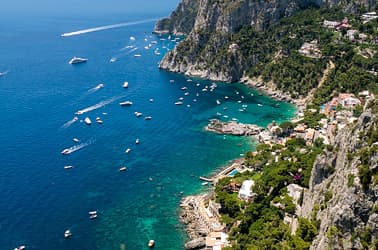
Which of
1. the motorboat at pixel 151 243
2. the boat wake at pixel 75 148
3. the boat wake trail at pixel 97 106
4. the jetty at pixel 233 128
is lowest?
the motorboat at pixel 151 243

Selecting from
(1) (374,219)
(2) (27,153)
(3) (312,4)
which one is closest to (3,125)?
(2) (27,153)

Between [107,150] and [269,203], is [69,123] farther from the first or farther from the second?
[269,203]

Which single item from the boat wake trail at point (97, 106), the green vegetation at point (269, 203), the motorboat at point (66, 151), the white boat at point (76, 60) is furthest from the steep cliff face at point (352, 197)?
the white boat at point (76, 60)

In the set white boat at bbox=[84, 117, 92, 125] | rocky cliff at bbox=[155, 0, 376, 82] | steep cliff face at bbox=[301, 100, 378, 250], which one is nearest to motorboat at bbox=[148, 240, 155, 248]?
steep cliff face at bbox=[301, 100, 378, 250]

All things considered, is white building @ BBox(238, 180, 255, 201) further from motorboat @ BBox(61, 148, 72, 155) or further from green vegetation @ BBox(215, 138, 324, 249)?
motorboat @ BBox(61, 148, 72, 155)

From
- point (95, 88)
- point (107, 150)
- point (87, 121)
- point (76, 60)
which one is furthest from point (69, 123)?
point (76, 60)

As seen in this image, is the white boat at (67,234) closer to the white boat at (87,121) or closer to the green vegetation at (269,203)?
the green vegetation at (269,203)
